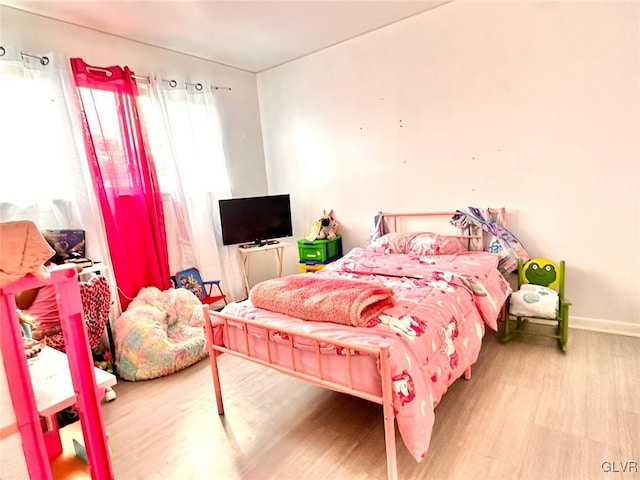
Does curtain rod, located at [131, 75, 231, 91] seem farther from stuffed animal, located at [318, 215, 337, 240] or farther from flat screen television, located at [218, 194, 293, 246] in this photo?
stuffed animal, located at [318, 215, 337, 240]

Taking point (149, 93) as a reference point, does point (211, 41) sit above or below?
above

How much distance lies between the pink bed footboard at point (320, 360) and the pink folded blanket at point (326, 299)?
0.16 metres

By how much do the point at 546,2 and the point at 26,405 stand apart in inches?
144

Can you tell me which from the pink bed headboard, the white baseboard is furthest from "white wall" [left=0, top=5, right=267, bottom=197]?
the white baseboard

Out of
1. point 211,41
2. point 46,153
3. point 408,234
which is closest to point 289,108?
point 211,41

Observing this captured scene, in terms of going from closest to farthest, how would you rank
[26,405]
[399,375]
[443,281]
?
[26,405], [399,375], [443,281]

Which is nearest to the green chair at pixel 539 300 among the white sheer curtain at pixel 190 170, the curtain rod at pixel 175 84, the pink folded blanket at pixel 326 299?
the pink folded blanket at pixel 326 299

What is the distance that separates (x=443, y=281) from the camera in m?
2.32

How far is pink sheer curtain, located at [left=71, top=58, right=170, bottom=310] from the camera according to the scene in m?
2.92

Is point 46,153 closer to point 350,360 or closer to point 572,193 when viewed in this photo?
point 350,360

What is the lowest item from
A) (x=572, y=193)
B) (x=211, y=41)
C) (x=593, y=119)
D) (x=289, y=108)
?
(x=572, y=193)

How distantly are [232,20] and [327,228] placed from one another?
2186 mm

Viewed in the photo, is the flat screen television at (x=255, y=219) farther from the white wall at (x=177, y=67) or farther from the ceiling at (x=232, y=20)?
the ceiling at (x=232, y=20)

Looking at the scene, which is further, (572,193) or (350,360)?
(572,193)
